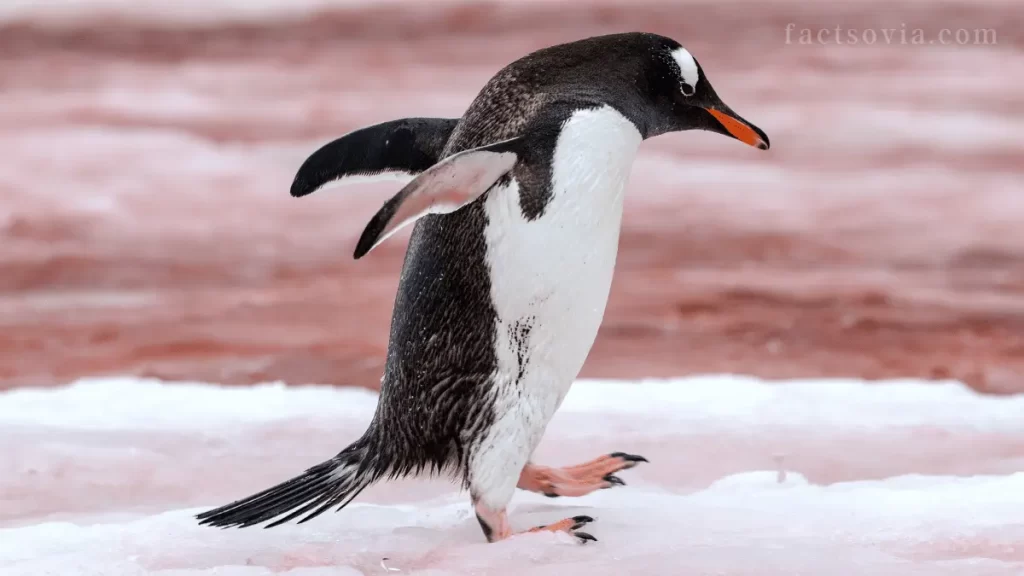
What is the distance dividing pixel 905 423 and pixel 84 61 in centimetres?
159

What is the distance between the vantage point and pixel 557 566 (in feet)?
2.49

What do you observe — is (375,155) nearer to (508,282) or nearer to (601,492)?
(508,282)

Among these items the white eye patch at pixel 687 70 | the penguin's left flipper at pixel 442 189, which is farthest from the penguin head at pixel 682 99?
the penguin's left flipper at pixel 442 189

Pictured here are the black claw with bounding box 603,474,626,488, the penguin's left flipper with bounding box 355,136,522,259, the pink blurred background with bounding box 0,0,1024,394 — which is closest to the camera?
the penguin's left flipper with bounding box 355,136,522,259

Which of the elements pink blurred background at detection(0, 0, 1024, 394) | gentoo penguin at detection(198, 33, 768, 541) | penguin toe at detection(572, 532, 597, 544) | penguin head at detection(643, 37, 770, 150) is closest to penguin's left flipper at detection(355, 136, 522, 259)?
gentoo penguin at detection(198, 33, 768, 541)

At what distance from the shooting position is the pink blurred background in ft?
5.37

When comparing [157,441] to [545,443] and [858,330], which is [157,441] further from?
[858,330]

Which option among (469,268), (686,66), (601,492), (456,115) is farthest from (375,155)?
(456,115)

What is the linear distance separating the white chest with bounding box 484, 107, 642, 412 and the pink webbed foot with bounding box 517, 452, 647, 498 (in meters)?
0.14

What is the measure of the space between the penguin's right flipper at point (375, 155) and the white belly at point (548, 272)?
0.15m

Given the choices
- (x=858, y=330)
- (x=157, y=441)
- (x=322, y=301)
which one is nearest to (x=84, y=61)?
(x=322, y=301)

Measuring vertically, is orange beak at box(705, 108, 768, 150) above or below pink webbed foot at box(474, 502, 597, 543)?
above

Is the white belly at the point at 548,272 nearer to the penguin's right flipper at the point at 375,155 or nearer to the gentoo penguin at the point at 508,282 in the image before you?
the gentoo penguin at the point at 508,282

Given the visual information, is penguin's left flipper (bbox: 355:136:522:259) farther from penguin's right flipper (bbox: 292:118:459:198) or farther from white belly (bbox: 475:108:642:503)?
penguin's right flipper (bbox: 292:118:459:198)
